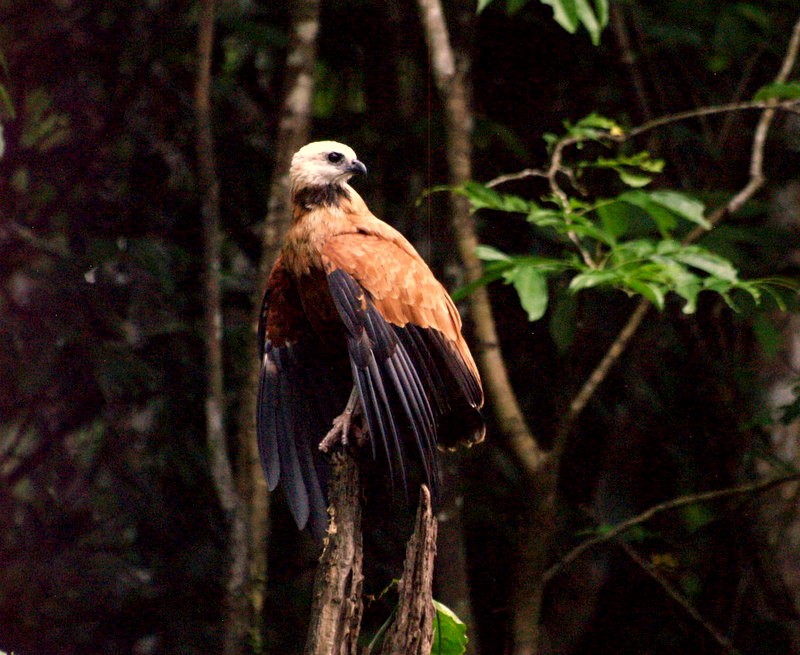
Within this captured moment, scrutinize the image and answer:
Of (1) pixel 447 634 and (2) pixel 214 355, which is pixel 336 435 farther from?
(2) pixel 214 355

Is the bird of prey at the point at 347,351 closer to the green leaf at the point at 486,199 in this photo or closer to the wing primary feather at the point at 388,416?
the wing primary feather at the point at 388,416

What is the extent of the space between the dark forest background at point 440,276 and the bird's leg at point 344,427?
68 centimetres

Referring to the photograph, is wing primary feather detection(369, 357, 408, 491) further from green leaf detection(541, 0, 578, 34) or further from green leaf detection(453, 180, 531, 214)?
green leaf detection(541, 0, 578, 34)

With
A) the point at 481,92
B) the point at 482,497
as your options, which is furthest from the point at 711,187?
the point at 482,497

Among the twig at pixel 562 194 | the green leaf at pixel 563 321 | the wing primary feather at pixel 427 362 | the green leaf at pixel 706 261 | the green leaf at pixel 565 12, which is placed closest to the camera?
the wing primary feather at pixel 427 362

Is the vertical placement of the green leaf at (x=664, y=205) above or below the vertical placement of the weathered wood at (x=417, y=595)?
above

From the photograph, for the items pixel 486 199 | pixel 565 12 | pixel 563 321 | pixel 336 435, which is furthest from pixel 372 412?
pixel 563 321

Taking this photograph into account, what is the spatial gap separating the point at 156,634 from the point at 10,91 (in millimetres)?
1695

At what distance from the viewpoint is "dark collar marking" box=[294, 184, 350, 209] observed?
81.4 inches

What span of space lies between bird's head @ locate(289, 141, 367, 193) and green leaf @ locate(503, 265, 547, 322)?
60cm

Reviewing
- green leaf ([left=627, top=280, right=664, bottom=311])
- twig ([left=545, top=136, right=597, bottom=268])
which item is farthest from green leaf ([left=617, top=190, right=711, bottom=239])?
green leaf ([left=627, top=280, right=664, bottom=311])

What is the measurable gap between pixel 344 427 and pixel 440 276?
0.97m

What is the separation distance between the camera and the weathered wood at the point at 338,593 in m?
1.78

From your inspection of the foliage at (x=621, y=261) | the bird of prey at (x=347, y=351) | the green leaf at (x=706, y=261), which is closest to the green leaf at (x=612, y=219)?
Answer: the foliage at (x=621, y=261)
